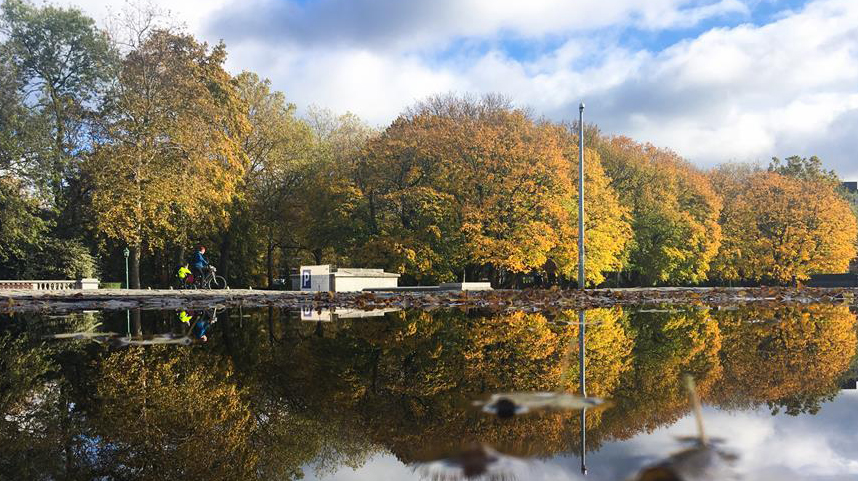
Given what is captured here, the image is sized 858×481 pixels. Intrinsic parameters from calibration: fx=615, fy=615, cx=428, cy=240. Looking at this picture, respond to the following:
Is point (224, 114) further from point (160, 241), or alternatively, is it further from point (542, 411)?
point (542, 411)

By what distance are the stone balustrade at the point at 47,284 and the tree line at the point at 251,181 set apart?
1.82 meters

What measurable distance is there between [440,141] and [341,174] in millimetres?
6447

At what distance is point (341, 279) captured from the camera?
1003 inches

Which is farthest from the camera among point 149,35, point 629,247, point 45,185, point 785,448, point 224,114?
point 629,247

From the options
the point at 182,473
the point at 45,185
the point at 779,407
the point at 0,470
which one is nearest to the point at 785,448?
the point at 779,407

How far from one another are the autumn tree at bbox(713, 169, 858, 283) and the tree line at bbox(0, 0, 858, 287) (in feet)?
20.3

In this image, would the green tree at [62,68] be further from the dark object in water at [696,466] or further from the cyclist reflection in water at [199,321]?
the dark object in water at [696,466]

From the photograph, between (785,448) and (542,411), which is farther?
(542,411)

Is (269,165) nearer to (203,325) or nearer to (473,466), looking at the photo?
(203,325)

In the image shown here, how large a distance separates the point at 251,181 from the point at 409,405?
37.4 meters

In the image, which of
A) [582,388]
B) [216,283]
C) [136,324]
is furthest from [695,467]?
[216,283]

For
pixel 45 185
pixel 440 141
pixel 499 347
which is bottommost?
pixel 499 347

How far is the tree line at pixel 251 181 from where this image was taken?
1139 inches

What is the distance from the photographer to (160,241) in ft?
99.6
